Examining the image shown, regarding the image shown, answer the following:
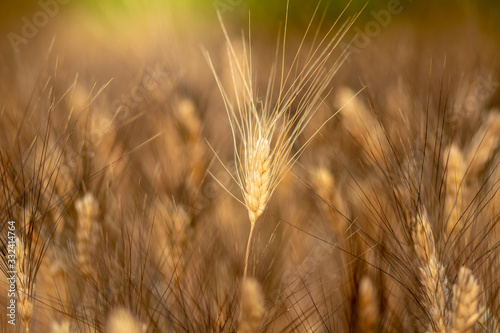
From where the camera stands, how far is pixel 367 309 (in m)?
0.46

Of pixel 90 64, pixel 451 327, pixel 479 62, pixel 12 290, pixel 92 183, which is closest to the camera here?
pixel 451 327

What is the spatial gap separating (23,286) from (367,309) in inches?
13.3

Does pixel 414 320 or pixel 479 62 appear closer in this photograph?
pixel 414 320

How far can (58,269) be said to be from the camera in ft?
1.77

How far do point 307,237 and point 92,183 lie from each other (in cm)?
32

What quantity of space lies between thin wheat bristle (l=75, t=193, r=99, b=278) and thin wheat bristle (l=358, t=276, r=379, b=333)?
0.99 ft

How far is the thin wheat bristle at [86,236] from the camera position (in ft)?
1.72

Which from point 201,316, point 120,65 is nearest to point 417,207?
point 201,316

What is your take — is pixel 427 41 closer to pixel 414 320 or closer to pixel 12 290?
pixel 414 320
